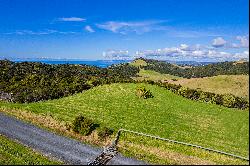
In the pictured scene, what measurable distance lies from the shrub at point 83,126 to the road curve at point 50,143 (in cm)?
149

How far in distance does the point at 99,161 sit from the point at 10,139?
14.6 meters

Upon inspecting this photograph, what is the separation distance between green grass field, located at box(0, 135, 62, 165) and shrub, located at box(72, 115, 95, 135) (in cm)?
598

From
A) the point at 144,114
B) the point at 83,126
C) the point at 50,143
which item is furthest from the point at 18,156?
the point at 144,114

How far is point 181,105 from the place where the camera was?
Result: 4769 centimetres

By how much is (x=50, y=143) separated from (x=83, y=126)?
4113mm

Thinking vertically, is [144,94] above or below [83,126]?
above

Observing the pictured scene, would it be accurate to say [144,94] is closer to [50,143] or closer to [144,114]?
[144,114]

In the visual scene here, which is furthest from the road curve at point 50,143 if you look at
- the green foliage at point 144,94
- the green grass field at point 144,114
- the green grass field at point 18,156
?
the green foliage at point 144,94

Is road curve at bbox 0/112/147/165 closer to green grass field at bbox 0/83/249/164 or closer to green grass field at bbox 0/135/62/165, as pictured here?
green grass field at bbox 0/135/62/165

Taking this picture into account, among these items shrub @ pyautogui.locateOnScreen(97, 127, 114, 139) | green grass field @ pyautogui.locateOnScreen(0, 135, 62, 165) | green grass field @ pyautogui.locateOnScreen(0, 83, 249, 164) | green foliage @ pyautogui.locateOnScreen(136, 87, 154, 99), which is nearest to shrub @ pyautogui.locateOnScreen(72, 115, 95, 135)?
shrub @ pyautogui.locateOnScreen(97, 127, 114, 139)

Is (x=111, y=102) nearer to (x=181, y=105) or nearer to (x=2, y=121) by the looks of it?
(x=181, y=105)

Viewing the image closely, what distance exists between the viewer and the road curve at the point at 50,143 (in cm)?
3012

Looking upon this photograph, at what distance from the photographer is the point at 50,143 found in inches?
1332

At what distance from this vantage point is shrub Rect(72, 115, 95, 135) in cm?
3595
